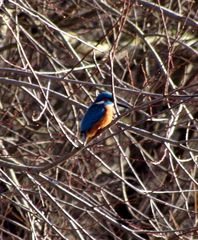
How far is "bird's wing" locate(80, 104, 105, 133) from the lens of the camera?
455cm

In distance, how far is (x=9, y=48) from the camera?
23.0ft

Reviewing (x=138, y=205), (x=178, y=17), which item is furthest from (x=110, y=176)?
(x=178, y=17)

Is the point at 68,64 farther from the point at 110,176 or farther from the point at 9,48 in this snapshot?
the point at 110,176

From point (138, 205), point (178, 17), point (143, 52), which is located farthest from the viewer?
point (138, 205)

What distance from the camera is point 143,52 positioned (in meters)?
7.54

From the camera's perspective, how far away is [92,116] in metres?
4.61

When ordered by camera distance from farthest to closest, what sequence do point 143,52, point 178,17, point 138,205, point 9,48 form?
point 138,205 < point 143,52 < point 9,48 < point 178,17

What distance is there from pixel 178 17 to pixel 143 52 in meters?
Answer: 3.32

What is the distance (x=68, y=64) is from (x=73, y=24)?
A: 461 mm

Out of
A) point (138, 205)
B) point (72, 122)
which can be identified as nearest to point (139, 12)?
point (72, 122)

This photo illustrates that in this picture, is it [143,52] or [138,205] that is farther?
[138,205]

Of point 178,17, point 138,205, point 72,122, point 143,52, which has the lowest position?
point 138,205

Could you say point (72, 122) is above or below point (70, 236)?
above

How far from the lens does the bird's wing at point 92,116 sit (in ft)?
14.9
